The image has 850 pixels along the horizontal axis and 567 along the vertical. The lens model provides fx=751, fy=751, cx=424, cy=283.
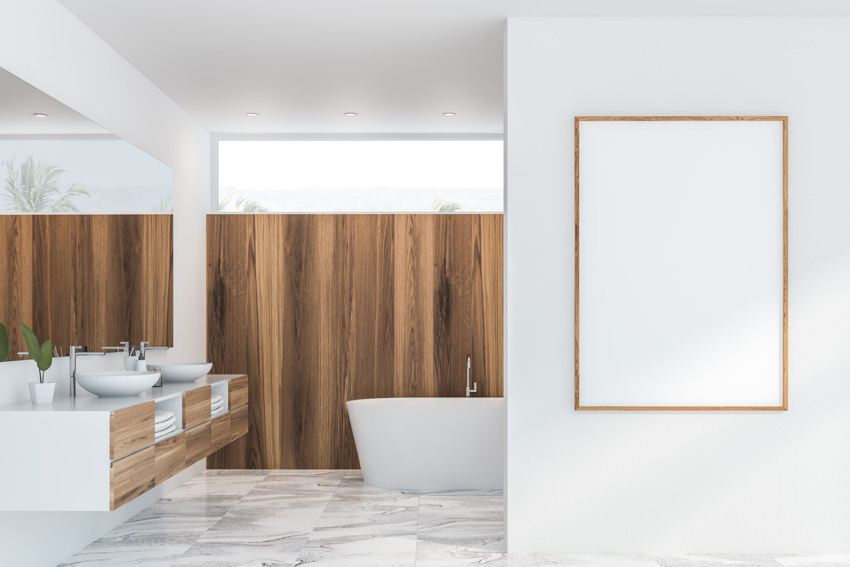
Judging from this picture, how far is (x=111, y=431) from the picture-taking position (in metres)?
2.88

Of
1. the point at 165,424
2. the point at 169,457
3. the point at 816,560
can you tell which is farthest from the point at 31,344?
the point at 816,560

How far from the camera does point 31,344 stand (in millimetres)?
3172

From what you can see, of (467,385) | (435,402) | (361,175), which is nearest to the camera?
(435,402)

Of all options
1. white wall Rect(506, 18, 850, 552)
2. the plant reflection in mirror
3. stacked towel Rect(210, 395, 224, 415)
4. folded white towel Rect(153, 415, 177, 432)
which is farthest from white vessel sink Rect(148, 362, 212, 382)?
white wall Rect(506, 18, 850, 552)

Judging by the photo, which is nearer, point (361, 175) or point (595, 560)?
point (595, 560)

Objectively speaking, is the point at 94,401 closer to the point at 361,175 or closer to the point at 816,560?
the point at 361,175

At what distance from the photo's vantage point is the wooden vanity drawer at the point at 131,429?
2896 mm

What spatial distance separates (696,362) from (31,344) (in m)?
2.96

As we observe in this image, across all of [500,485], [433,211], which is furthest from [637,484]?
[433,211]

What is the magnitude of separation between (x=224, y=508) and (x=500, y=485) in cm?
173

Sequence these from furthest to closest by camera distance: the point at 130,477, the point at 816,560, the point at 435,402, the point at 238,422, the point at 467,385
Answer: the point at 467,385 < the point at 435,402 < the point at 238,422 < the point at 816,560 < the point at 130,477

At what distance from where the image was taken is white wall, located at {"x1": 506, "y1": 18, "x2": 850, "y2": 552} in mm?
3529

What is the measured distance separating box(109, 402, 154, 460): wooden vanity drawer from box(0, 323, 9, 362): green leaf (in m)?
0.56

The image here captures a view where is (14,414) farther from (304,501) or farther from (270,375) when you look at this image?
(270,375)
